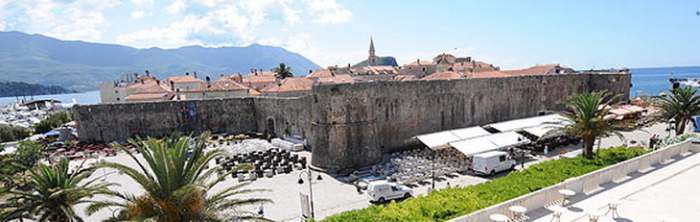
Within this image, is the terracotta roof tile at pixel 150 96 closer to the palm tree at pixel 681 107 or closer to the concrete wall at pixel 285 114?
the concrete wall at pixel 285 114

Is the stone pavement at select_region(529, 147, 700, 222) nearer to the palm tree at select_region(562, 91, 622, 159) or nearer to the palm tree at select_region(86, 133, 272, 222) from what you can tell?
the palm tree at select_region(562, 91, 622, 159)

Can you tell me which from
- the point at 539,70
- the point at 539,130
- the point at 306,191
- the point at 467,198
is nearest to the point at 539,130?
the point at 539,130

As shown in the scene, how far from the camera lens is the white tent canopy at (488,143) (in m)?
21.0

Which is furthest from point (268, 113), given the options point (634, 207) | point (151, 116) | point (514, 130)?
point (634, 207)

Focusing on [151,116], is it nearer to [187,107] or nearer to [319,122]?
[187,107]

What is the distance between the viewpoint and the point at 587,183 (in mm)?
10805

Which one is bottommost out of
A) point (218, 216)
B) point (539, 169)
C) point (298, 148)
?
point (298, 148)

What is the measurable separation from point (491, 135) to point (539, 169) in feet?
34.3

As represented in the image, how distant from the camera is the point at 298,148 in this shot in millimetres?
27125

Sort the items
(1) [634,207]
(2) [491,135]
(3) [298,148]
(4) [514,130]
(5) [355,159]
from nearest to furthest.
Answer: (1) [634,207], (5) [355,159], (2) [491,135], (4) [514,130], (3) [298,148]

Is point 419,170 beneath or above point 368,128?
beneath

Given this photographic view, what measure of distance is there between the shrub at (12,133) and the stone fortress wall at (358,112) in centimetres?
890

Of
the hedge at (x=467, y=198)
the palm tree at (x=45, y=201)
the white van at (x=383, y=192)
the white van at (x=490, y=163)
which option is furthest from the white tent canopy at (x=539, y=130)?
the palm tree at (x=45, y=201)

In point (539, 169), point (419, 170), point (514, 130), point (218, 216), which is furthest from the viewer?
point (514, 130)
